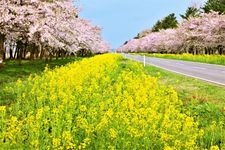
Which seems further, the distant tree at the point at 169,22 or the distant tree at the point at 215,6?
the distant tree at the point at 169,22

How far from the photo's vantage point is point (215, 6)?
8294 cm

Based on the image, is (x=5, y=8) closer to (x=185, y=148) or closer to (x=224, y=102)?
(x=224, y=102)

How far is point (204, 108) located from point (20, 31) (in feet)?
64.3

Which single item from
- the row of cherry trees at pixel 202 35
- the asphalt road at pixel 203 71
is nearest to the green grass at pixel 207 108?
the asphalt road at pixel 203 71

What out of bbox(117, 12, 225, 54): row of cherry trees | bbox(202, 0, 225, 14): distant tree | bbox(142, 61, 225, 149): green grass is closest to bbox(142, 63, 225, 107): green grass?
bbox(142, 61, 225, 149): green grass

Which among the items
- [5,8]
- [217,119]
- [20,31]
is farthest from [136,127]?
[20,31]

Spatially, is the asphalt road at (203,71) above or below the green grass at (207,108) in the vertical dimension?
below

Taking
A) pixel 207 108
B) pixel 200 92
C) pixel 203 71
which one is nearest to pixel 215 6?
pixel 203 71

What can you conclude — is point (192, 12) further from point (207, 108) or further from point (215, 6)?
point (207, 108)

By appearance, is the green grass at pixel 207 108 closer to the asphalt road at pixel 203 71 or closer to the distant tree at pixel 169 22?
the asphalt road at pixel 203 71

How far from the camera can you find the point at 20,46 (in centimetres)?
4834

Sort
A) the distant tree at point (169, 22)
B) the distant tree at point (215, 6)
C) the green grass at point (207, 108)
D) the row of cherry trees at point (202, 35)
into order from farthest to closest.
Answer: the distant tree at point (169, 22), the distant tree at point (215, 6), the row of cherry trees at point (202, 35), the green grass at point (207, 108)

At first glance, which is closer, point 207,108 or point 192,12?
point 207,108

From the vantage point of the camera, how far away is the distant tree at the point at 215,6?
3209 inches
